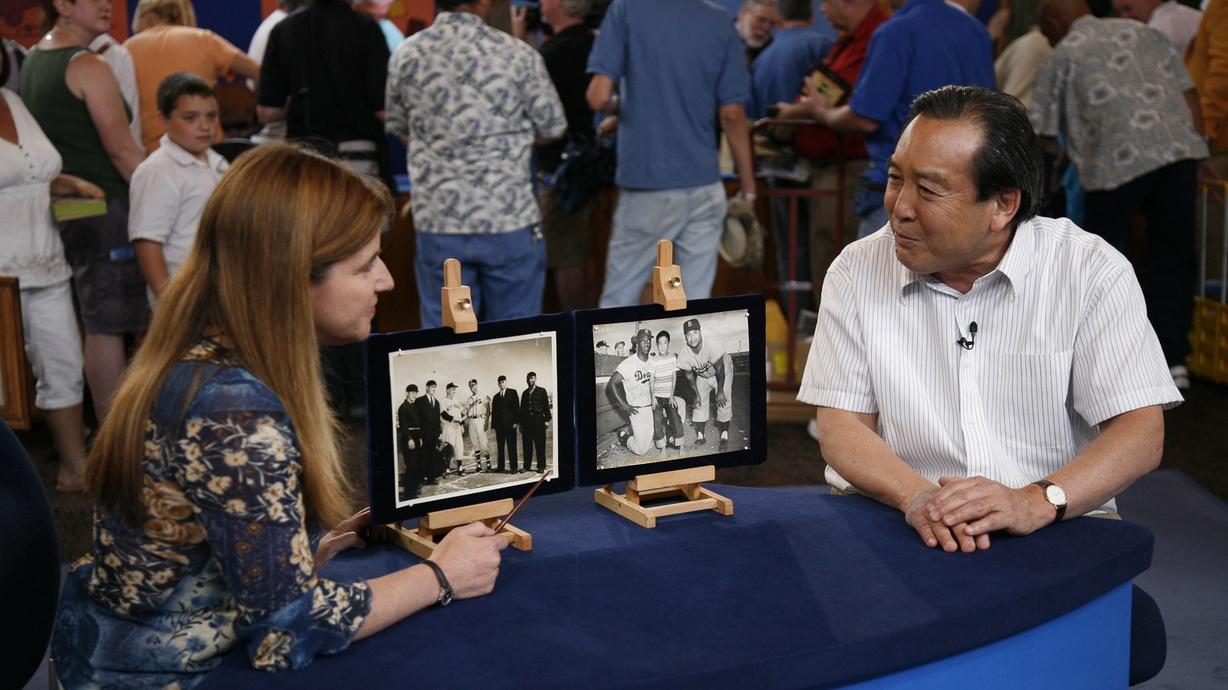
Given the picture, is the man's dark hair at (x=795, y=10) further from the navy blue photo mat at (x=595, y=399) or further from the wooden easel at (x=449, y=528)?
the wooden easel at (x=449, y=528)

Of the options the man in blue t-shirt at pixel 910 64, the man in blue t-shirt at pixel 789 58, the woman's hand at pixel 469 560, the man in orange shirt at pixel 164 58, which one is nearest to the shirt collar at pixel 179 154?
the man in orange shirt at pixel 164 58

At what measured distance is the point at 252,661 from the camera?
4.64 feet

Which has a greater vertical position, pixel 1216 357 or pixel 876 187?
pixel 876 187

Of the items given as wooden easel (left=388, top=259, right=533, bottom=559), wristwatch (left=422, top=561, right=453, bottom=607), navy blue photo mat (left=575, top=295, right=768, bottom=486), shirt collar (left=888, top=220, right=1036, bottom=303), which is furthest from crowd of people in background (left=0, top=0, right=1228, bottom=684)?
wristwatch (left=422, top=561, right=453, bottom=607)

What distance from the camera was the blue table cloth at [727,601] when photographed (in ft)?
4.64

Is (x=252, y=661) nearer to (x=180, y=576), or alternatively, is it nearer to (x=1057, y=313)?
(x=180, y=576)

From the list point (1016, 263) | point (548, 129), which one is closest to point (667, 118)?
point (548, 129)

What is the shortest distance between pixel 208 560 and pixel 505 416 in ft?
1.51

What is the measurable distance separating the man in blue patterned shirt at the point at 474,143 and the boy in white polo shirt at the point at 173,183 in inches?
24.3

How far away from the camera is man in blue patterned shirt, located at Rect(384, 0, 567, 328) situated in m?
4.14

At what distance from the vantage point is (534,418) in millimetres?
1825


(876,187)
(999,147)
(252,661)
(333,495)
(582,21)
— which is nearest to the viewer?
(252,661)

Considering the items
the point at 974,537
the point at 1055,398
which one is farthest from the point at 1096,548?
the point at 1055,398

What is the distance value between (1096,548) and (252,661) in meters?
1.08
